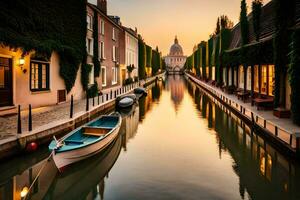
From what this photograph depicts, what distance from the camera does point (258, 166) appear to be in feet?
41.2

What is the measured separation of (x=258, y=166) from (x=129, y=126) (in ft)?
35.0

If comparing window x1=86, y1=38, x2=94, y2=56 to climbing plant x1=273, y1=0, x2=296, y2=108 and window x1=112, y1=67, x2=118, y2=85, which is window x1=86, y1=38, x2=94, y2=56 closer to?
window x1=112, y1=67, x2=118, y2=85

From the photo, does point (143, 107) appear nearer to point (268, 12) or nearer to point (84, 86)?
point (84, 86)

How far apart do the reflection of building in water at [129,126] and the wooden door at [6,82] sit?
726cm

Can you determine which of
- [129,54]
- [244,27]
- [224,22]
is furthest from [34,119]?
[224,22]

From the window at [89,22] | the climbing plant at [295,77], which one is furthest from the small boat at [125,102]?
the climbing plant at [295,77]

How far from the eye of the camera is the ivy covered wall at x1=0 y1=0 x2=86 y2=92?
59.6 feet

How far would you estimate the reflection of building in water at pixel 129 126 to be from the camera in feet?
59.5

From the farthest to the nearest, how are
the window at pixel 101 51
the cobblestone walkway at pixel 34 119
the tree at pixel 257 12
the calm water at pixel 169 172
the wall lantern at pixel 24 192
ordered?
the window at pixel 101 51 < the tree at pixel 257 12 < the cobblestone walkway at pixel 34 119 < the calm water at pixel 169 172 < the wall lantern at pixel 24 192

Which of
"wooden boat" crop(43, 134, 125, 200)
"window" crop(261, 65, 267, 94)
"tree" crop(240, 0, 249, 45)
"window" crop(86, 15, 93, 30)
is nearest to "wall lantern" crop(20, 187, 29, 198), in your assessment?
"wooden boat" crop(43, 134, 125, 200)

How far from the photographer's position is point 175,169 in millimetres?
12055

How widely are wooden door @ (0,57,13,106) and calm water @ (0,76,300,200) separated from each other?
6794 millimetres

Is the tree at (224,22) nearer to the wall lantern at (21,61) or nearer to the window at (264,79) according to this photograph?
the window at (264,79)

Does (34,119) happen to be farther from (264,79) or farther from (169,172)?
(264,79)
